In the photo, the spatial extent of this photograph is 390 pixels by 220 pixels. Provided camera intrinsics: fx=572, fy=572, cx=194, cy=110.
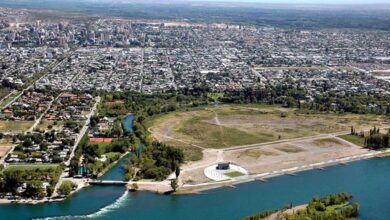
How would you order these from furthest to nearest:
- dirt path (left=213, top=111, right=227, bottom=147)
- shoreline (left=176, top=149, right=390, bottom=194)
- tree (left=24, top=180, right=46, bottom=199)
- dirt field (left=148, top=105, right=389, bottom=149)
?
dirt field (left=148, top=105, right=389, bottom=149) < dirt path (left=213, top=111, right=227, bottom=147) < shoreline (left=176, top=149, right=390, bottom=194) < tree (left=24, top=180, right=46, bottom=199)

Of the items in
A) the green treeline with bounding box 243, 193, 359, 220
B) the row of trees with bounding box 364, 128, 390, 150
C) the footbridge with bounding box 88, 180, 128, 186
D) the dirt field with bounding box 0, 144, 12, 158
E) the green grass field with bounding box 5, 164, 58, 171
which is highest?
the row of trees with bounding box 364, 128, 390, 150

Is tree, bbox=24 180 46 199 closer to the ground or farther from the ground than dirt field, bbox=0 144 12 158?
farther from the ground

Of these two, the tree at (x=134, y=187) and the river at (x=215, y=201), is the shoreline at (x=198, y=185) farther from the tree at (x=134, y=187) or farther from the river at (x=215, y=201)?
the river at (x=215, y=201)

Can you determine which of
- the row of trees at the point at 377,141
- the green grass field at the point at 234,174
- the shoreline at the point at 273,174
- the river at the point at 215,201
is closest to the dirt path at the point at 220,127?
the green grass field at the point at 234,174

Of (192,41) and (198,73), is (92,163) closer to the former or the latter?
(198,73)

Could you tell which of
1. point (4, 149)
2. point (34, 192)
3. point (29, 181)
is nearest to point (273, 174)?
point (34, 192)

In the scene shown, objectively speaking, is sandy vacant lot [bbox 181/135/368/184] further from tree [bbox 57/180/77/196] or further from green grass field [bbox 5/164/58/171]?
green grass field [bbox 5/164/58/171]

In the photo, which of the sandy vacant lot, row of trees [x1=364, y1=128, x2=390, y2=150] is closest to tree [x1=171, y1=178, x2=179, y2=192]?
the sandy vacant lot
